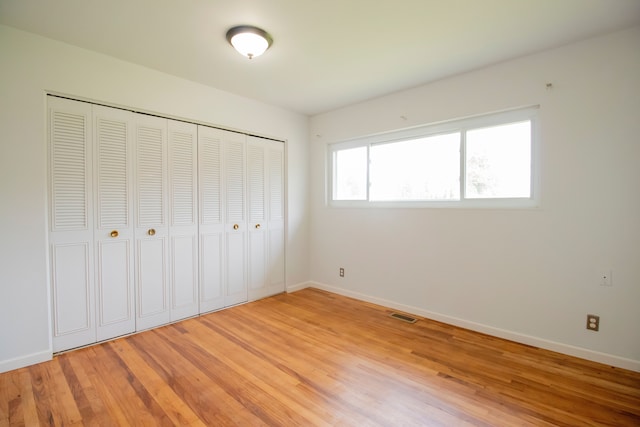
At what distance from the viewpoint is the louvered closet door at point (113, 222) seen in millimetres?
2660

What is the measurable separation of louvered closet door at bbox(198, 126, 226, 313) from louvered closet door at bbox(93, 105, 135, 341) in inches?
27.9

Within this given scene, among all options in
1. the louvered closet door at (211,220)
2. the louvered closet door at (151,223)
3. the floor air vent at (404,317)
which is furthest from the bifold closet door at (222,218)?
the floor air vent at (404,317)

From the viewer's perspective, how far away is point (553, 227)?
2.54 meters

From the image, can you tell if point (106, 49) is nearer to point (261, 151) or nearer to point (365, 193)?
point (261, 151)

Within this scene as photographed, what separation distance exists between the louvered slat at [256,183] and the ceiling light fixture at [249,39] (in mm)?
1561

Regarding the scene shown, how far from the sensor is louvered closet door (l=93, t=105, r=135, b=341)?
2660mm

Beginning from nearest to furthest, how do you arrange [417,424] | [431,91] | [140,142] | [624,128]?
[417,424]
[624,128]
[140,142]
[431,91]

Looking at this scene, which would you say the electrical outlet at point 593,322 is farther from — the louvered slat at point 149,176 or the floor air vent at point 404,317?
the louvered slat at point 149,176

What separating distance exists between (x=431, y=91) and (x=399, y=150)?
0.75 metres

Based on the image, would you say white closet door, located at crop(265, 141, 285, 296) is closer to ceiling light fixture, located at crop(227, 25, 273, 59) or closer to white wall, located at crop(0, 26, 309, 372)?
ceiling light fixture, located at crop(227, 25, 273, 59)

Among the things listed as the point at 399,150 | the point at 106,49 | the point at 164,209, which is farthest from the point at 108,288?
the point at 399,150

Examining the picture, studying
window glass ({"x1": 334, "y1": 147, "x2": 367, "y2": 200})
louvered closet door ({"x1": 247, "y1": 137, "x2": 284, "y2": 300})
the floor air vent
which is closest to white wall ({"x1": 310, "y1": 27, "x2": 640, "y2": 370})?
the floor air vent

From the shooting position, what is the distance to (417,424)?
1695 mm

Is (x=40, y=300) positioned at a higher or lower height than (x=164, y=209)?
lower
